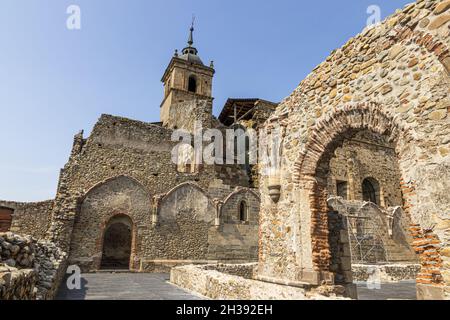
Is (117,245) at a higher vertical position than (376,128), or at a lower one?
lower

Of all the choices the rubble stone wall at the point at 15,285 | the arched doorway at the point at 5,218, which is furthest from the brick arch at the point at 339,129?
the arched doorway at the point at 5,218

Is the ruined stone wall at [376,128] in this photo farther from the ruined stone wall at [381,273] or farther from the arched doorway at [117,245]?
the arched doorway at [117,245]

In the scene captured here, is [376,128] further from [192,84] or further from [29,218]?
[192,84]

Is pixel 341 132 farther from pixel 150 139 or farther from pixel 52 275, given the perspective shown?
pixel 150 139

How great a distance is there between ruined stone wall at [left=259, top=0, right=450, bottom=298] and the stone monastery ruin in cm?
2

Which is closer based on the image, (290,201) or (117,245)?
(290,201)

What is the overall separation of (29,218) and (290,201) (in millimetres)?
13657

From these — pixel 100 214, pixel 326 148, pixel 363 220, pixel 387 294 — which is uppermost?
pixel 326 148

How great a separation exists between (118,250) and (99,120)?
8492 mm

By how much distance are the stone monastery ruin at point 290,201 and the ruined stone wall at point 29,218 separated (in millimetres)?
48

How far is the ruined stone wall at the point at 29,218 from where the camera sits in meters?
14.0

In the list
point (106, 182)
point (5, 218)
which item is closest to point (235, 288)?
point (106, 182)

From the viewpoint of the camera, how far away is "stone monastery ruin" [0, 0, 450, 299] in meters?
3.94

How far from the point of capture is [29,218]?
46.5ft
